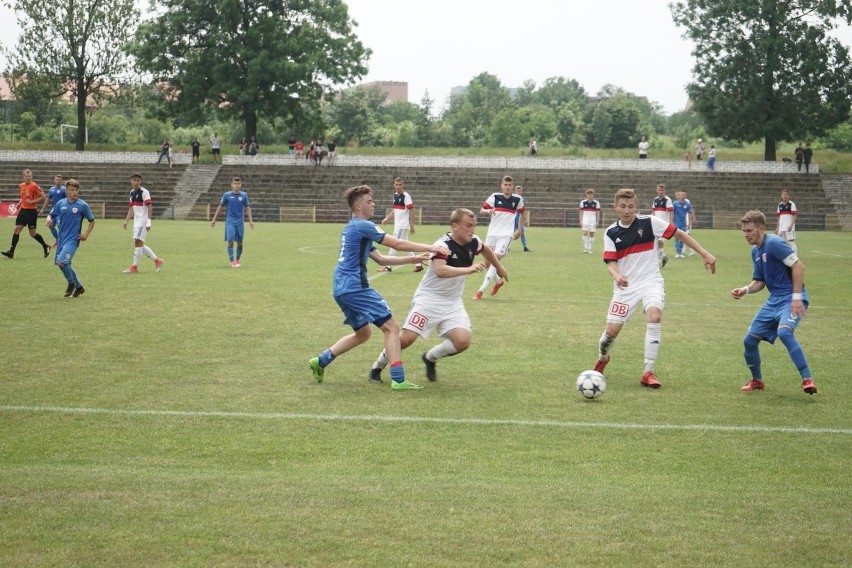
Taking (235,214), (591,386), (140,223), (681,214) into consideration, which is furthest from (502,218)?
(591,386)

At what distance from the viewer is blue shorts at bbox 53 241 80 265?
1695cm

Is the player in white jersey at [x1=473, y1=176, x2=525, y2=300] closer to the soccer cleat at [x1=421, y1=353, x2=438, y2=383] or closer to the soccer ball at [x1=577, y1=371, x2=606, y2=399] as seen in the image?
the soccer cleat at [x1=421, y1=353, x2=438, y2=383]

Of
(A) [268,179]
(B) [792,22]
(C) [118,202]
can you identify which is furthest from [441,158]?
(B) [792,22]

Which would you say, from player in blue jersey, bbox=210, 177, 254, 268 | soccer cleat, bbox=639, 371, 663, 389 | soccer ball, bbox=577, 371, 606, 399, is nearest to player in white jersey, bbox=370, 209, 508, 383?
soccer ball, bbox=577, 371, 606, 399

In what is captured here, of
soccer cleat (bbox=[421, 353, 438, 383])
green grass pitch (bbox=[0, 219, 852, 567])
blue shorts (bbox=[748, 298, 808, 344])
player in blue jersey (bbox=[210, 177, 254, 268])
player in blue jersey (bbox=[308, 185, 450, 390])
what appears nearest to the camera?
green grass pitch (bbox=[0, 219, 852, 567])

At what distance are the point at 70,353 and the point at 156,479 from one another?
18.1ft

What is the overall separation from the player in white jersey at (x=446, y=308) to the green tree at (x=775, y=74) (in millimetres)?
58184

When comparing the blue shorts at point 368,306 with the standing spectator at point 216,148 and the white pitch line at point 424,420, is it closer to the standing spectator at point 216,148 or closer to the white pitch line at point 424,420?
the white pitch line at point 424,420

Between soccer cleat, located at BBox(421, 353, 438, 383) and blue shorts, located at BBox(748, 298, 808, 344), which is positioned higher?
blue shorts, located at BBox(748, 298, 808, 344)

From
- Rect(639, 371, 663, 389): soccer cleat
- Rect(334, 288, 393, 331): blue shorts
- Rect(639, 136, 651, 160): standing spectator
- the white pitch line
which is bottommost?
the white pitch line

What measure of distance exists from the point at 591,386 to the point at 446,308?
1815mm

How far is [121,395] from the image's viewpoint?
361 inches

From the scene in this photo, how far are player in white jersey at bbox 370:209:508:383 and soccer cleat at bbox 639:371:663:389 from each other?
1.76m

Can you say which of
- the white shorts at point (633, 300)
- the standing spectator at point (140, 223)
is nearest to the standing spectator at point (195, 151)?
the standing spectator at point (140, 223)
